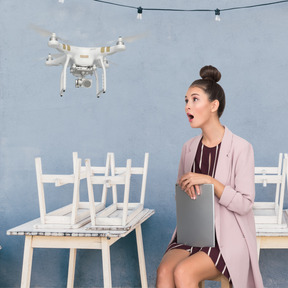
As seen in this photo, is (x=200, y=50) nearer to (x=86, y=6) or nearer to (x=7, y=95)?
(x=86, y=6)

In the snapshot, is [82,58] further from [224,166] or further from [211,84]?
[224,166]

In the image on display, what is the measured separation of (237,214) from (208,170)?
0.21 meters

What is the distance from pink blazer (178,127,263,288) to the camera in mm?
1723

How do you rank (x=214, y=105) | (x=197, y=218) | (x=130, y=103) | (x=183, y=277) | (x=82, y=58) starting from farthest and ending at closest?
(x=130, y=103) → (x=82, y=58) → (x=214, y=105) → (x=197, y=218) → (x=183, y=277)

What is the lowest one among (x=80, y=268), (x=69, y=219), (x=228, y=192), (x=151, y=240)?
(x=80, y=268)

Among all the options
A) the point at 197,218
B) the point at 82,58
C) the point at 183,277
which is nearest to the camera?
the point at 183,277

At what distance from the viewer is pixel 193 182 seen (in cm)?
173

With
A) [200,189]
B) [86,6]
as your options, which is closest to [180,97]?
[86,6]

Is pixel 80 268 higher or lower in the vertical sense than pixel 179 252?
lower

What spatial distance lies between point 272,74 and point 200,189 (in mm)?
1920

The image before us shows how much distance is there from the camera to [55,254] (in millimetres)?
3537

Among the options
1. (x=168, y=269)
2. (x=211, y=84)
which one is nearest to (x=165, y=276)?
(x=168, y=269)

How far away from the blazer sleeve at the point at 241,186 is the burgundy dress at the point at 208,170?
95 millimetres

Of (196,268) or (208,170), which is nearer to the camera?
(196,268)
